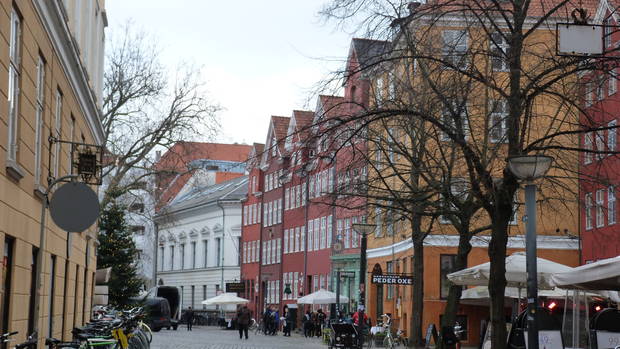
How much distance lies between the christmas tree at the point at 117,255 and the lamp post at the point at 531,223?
4344 centimetres

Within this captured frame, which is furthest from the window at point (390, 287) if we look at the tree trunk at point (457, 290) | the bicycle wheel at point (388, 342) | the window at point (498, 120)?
the window at point (498, 120)

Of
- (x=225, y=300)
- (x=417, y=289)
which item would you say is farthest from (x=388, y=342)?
(x=225, y=300)

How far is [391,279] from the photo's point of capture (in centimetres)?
3212

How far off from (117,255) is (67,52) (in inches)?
1465

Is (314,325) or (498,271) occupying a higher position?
(498,271)

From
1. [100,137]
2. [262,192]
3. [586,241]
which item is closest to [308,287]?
[262,192]

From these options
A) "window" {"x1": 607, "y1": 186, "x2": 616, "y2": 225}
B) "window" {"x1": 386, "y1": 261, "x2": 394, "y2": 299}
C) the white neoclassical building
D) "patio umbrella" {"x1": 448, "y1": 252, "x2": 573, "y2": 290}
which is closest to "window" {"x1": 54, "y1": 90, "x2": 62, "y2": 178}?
"patio umbrella" {"x1": 448, "y1": 252, "x2": 573, "y2": 290}

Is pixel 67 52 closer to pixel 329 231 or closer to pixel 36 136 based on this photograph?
pixel 36 136

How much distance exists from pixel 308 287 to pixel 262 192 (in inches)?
584

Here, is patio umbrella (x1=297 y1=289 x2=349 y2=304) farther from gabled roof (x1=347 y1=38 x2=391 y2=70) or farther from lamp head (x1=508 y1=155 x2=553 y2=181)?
lamp head (x1=508 y1=155 x2=553 y2=181)

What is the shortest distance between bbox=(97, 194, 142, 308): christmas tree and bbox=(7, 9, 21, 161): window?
134 ft

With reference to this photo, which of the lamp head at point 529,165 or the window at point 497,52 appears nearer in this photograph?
the lamp head at point 529,165

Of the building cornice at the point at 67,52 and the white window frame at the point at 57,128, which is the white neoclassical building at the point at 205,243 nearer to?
the building cornice at the point at 67,52

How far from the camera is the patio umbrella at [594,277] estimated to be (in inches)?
630
